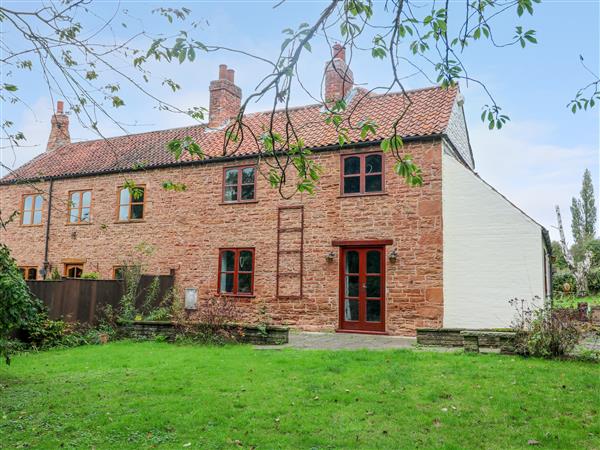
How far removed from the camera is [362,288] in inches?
584

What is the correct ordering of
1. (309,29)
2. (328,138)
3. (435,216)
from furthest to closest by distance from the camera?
1. (328,138)
2. (435,216)
3. (309,29)

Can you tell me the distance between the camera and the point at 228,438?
18.7 ft

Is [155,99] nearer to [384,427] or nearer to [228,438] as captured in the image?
[228,438]

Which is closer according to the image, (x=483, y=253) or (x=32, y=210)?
(x=483, y=253)

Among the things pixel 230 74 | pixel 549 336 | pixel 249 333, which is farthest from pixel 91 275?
pixel 549 336

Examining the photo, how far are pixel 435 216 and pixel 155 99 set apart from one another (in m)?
10.0

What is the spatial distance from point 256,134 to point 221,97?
2.64 metres

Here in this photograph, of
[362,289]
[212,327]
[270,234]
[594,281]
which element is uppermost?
[270,234]

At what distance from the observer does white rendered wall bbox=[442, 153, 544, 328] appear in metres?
13.2

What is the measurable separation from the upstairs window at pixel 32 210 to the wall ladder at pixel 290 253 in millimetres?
11516

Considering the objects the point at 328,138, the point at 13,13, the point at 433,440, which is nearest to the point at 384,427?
the point at 433,440

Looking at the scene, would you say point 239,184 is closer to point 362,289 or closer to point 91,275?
point 362,289

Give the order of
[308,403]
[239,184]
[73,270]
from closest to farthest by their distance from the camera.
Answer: [308,403], [239,184], [73,270]

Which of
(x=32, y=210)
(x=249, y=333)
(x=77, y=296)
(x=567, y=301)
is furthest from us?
(x=567, y=301)
